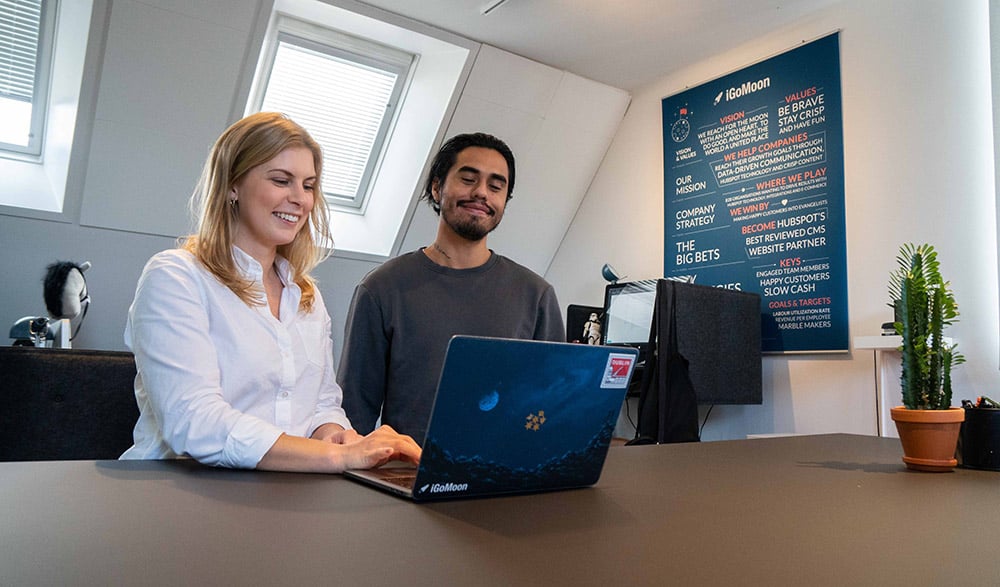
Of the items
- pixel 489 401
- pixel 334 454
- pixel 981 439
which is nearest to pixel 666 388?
pixel 981 439

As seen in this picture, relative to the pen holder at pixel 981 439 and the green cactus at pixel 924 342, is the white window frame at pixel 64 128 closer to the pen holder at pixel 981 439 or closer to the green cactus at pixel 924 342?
the green cactus at pixel 924 342

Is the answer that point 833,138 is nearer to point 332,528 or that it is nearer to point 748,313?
point 748,313

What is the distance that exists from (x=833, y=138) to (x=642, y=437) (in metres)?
1.69

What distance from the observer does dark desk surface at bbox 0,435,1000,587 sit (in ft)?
1.50

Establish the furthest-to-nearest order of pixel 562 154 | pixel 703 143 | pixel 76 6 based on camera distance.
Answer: pixel 562 154, pixel 703 143, pixel 76 6

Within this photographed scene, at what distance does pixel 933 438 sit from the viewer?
3.41 ft

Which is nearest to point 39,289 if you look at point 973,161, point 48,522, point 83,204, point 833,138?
point 83,204

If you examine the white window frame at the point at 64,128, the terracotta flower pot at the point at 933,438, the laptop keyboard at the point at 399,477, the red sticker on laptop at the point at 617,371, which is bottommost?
the laptop keyboard at the point at 399,477

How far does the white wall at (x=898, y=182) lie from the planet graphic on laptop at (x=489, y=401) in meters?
2.72

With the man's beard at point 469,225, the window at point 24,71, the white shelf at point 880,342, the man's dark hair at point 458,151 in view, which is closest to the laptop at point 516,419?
the man's beard at point 469,225

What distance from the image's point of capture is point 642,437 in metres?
2.80

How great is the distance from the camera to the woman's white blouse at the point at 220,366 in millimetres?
991

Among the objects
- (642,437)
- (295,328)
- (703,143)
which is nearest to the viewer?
(295,328)

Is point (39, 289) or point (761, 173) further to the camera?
point (761, 173)
